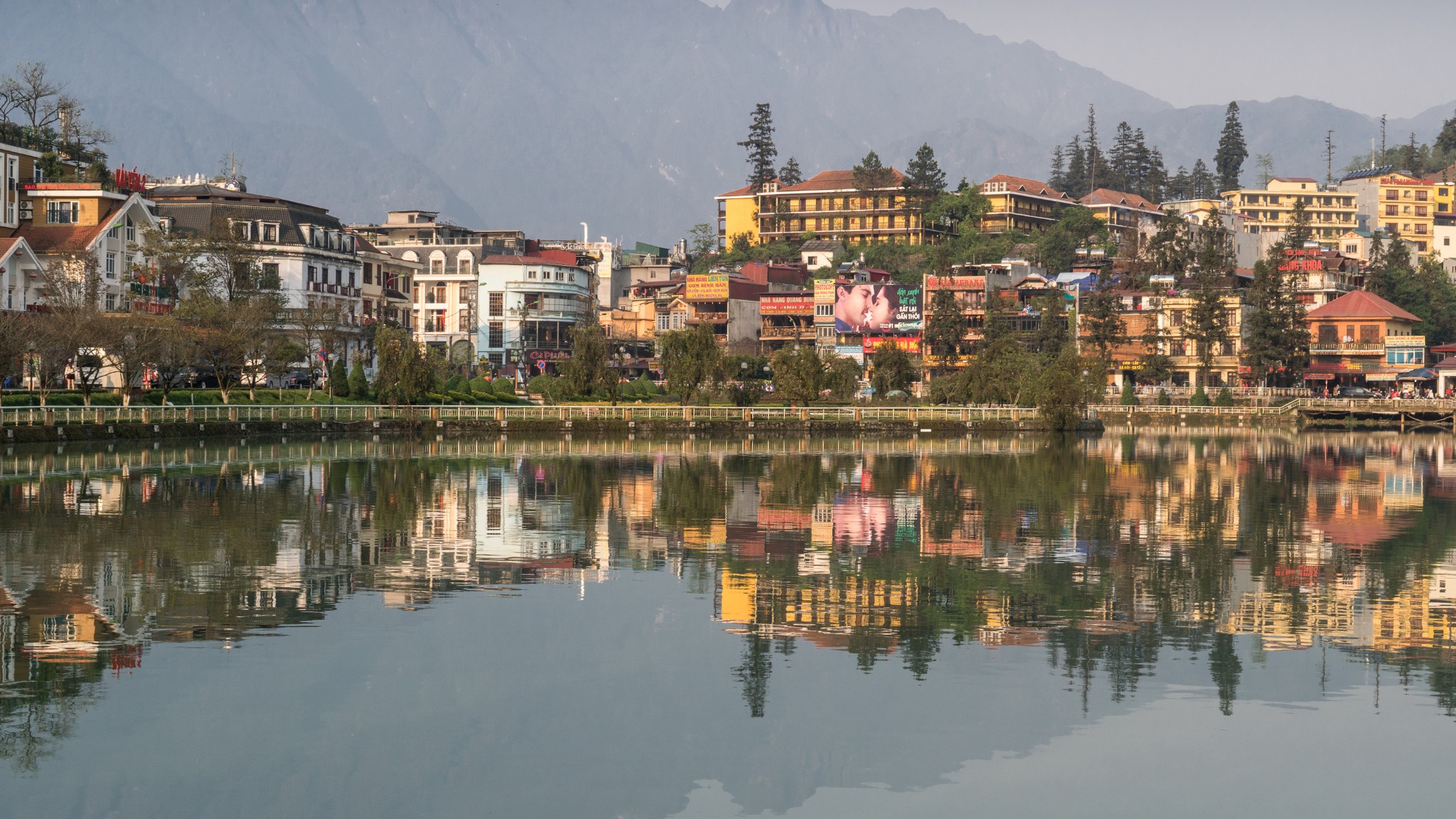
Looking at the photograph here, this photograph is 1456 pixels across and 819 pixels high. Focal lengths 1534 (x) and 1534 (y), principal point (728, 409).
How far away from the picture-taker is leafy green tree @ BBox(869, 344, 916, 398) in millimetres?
97500

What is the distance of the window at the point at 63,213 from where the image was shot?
77.9 m

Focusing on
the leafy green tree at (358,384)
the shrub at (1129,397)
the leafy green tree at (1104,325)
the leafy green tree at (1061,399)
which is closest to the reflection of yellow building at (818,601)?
the leafy green tree at (358,384)

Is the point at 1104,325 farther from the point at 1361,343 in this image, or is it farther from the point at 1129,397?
the point at 1361,343

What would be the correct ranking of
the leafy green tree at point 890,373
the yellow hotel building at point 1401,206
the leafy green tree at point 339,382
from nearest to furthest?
the leafy green tree at point 339,382 < the leafy green tree at point 890,373 < the yellow hotel building at point 1401,206

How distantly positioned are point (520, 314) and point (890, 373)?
3741 cm

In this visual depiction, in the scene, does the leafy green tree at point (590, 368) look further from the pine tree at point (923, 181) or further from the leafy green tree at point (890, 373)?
the pine tree at point (923, 181)

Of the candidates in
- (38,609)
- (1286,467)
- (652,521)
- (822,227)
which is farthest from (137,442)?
(822,227)

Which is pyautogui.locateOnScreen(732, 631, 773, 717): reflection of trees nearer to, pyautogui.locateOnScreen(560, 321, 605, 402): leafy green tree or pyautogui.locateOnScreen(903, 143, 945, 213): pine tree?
pyautogui.locateOnScreen(560, 321, 605, 402): leafy green tree

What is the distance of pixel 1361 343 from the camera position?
12488 centimetres

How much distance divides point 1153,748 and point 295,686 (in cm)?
1018

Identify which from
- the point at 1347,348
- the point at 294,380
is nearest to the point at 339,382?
the point at 294,380

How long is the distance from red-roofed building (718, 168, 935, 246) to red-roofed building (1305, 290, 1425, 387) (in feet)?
152

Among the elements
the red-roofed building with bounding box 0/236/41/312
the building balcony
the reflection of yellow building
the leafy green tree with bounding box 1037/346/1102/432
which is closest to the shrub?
the building balcony

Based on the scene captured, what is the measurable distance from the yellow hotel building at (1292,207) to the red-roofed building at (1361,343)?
4859 centimetres
